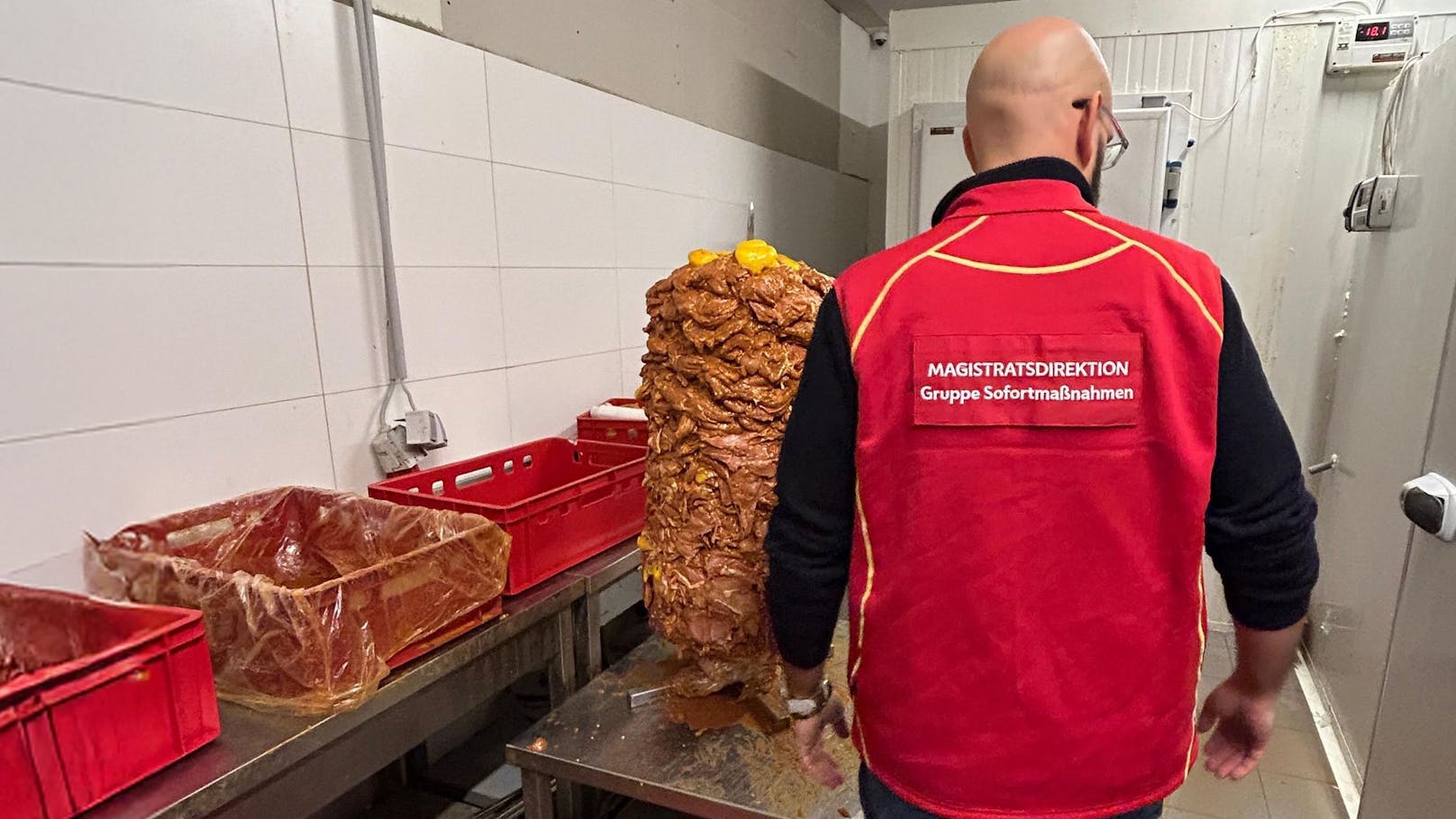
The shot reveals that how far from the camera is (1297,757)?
2.38 metres

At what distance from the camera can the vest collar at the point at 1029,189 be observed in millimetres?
953

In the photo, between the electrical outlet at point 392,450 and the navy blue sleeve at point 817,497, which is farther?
the electrical outlet at point 392,450

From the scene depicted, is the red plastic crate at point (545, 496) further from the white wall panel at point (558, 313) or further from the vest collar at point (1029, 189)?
the vest collar at point (1029, 189)

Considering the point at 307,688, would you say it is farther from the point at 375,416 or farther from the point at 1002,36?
the point at 1002,36

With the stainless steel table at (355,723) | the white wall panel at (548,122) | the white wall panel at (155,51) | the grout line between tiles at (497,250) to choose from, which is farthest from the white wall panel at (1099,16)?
the stainless steel table at (355,723)

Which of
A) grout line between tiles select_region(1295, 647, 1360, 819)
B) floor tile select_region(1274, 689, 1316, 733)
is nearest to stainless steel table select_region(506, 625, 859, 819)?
grout line between tiles select_region(1295, 647, 1360, 819)

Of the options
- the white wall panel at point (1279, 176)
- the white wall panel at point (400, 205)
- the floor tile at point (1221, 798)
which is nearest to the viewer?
the white wall panel at point (400, 205)

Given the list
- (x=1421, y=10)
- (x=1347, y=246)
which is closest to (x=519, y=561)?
(x=1347, y=246)

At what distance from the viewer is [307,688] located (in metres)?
1.31

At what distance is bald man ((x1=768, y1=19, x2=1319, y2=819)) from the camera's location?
0.90 m

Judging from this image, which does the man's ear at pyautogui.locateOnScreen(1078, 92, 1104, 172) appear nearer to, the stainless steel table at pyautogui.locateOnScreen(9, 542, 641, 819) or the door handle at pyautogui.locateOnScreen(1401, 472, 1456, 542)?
the door handle at pyautogui.locateOnScreen(1401, 472, 1456, 542)

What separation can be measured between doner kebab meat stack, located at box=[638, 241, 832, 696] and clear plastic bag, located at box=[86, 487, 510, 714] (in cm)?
41

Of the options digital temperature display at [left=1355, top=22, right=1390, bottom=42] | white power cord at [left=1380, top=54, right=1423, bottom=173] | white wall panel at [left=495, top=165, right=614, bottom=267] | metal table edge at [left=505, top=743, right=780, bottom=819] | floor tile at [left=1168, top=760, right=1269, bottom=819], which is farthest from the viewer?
digital temperature display at [left=1355, top=22, right=1390, bottom=42]

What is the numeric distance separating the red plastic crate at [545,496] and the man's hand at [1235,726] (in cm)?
109
